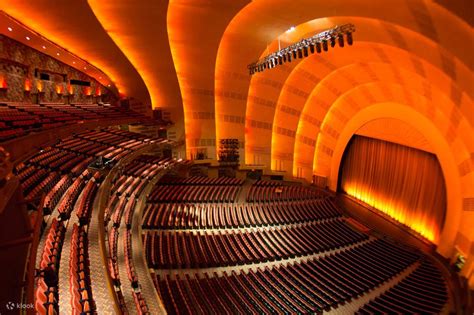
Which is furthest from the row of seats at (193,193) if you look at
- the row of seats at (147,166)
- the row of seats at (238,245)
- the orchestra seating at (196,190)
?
the row of seats at (238,245)

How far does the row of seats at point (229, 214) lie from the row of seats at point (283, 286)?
7.41ft

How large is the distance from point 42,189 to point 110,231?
1566 millimetres

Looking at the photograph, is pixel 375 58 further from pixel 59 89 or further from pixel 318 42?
pixel 59 89

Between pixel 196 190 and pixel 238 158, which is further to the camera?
pixel 238 158

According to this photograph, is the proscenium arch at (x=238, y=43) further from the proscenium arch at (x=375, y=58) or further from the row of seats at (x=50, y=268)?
the row of seats at (x=50, y=268)

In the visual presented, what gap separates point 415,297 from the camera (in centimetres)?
768

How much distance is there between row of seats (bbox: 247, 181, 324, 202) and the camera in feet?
42.3

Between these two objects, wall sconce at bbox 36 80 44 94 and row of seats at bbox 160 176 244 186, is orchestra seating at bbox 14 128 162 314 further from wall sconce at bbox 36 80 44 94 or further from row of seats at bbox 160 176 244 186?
row of seats at bbox 160 176 244 186

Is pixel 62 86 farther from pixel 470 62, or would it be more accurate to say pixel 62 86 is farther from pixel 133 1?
pixel 470 62

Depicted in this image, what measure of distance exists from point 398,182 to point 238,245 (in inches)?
334

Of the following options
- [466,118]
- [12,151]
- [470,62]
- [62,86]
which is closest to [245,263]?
[12,151]

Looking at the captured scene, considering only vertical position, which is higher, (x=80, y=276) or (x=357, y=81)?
(x=357, y=81)

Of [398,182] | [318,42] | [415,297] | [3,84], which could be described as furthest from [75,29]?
[398,182]

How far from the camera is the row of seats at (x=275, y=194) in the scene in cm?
1289
